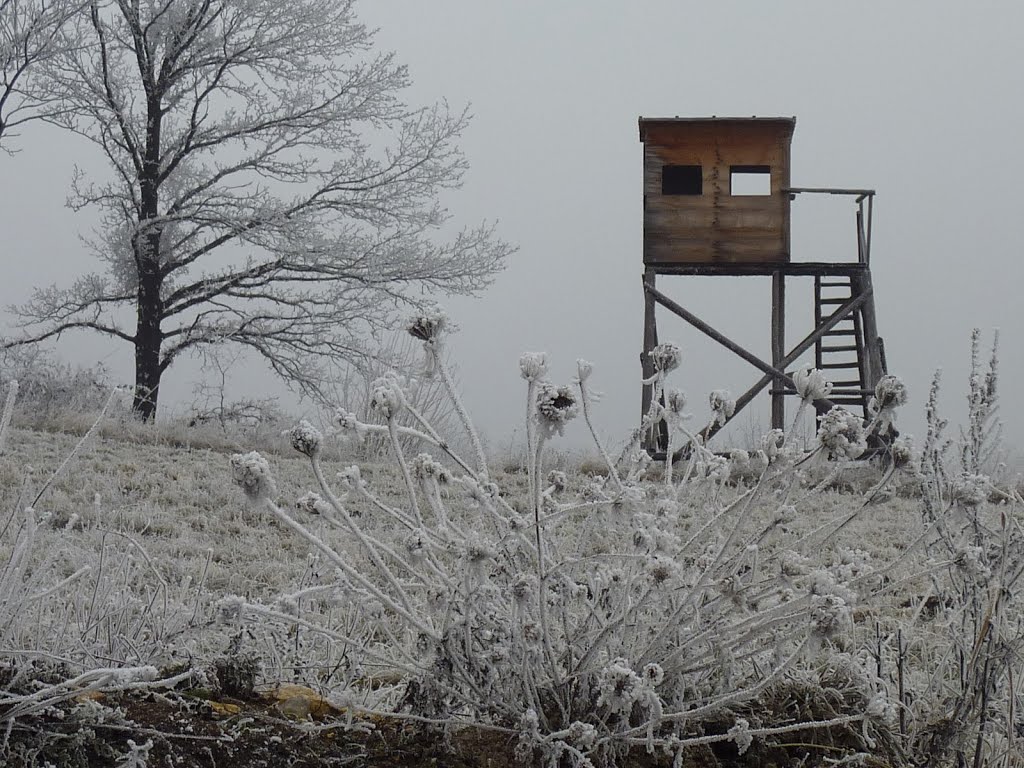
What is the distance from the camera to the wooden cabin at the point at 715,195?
11.3 m

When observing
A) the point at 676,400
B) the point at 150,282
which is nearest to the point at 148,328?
the point at 150,282

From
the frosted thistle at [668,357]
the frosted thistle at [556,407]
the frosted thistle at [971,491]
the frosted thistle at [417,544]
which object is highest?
the frosted thistle at [668,357]

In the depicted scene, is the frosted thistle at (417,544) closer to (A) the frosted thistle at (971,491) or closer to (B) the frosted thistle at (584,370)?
(B) the frosted thistle at (584,370)

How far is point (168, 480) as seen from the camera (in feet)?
23.7

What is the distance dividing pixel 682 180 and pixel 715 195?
55 centimetres

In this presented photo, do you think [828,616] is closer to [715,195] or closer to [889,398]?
[889,398]

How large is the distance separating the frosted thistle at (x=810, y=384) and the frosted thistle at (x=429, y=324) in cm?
54

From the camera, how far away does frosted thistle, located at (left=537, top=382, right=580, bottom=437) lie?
118 cm

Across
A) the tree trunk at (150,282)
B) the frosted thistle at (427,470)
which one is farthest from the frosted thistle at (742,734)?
the tree trunk at (150,282)

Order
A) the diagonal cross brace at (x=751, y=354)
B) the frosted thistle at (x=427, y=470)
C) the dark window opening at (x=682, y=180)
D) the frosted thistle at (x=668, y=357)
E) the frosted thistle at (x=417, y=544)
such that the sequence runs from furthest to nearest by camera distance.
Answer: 1. the dark window opening at (x=682, y=180)
2. the diagonal cross brace at (x=751, y=354)
3. the frosted thistle at (x=668, y=357)
4. the frosted thistle at (x=427, y=470)
5. the frosted thistle at (x=417, y=544)

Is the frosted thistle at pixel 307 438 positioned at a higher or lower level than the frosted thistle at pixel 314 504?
higher

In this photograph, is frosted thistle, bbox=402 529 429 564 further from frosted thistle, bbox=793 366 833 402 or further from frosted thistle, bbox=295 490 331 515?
frosted thistle, bbox=793 366 833 402

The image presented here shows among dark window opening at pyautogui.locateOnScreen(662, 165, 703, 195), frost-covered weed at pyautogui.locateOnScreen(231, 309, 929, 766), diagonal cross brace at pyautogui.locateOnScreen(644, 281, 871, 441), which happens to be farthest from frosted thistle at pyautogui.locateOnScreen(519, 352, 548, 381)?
dark window opening at pyautogui.locateOnScreen(662, 165, 703, 195)

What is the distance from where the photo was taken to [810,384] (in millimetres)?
1441
